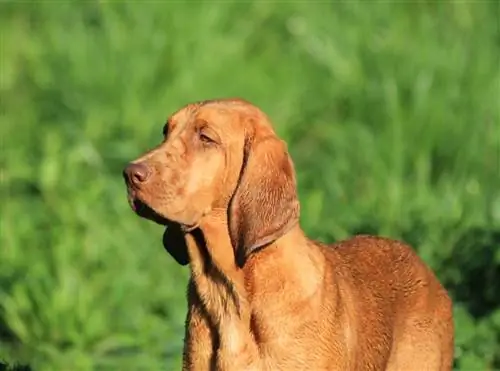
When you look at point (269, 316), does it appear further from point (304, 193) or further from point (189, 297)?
point (304, 193)

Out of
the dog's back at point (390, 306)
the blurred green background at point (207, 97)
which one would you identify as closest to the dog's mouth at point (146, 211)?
the dog's back at point (390, 306)

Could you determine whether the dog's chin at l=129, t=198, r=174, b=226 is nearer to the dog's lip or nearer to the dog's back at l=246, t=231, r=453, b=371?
the dog's lip

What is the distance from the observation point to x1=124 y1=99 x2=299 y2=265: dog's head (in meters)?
5.50

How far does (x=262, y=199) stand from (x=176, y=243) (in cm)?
56

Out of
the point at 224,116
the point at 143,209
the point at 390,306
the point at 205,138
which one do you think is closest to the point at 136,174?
the point at 143,209

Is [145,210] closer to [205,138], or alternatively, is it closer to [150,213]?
[150,213]

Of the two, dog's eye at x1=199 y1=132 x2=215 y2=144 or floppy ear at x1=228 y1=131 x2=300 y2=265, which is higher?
dog's eye at x1=199 y1=132 x2=215 y2=144

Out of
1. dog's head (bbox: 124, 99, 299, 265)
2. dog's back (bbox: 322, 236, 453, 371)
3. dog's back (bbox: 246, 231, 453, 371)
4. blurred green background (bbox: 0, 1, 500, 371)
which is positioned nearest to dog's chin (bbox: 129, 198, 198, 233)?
dog's head (bbox: 124, 99, 299, 265)

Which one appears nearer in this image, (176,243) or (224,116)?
(224,116)

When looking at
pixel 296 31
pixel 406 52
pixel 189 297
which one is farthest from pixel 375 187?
pixel 189 297

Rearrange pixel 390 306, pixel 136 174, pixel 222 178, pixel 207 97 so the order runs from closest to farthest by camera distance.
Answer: pixel 136 174 → pixel 222 178 → pixel 390 306 → pixel 207 97

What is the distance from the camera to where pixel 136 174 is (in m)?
5.48

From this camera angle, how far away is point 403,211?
9352 millimetres

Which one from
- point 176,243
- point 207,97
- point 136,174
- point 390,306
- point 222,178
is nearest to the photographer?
point 136,174
